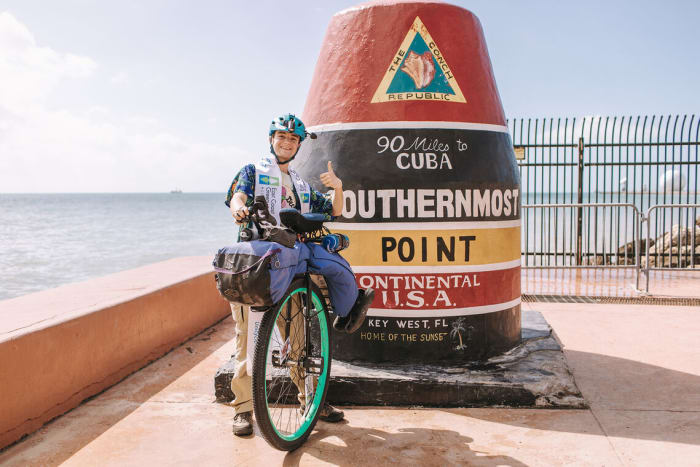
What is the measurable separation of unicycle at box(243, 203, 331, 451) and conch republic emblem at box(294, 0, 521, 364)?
0.61 metres

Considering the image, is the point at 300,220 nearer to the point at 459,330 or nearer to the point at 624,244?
the point at 459,330

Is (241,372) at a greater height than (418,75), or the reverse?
(418,75)

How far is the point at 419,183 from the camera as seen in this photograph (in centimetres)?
384

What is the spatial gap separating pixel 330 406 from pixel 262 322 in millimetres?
912

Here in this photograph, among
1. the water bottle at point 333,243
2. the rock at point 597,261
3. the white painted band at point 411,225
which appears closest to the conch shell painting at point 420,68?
the white painted band at point 411,225

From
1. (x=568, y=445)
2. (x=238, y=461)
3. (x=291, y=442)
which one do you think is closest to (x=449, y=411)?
(x=568, y=445)

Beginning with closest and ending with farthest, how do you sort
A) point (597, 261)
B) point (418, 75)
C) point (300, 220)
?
point (300, 220)
point (418, 75)
point (597, 261)

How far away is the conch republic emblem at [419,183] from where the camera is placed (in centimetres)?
386

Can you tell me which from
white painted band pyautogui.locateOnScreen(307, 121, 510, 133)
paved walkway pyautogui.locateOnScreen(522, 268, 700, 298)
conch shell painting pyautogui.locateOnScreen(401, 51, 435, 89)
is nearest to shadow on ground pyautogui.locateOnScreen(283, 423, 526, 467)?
white painted band pyautogui.locateOnScreen(307, 121, 510, 133)

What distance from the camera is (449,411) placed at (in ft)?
11.7

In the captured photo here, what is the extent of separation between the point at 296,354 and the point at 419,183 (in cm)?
145

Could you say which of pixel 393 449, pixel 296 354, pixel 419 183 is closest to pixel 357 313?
pixel 296 354

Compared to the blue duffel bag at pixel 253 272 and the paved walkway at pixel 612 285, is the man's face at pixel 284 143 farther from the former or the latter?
the paved walkway at pixel 612 285

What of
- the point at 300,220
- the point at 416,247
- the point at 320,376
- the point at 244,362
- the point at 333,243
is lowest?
the point at 320,376
